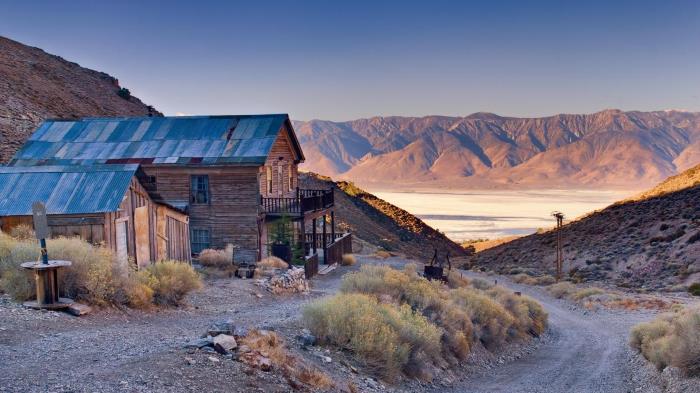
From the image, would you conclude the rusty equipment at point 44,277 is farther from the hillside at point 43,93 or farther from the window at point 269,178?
the hillside at point 43,93

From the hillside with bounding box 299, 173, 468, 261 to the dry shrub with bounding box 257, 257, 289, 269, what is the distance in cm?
2573

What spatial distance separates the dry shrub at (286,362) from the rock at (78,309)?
3281mm

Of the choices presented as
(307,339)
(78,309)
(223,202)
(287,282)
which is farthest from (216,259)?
(307,339)

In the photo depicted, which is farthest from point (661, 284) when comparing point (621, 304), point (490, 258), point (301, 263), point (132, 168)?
point (132, 168)

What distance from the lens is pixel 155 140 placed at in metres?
23.8

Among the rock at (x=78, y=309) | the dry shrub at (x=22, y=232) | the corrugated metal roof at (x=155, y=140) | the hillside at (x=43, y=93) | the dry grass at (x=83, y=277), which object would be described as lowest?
the rock at (x=78, y=309)

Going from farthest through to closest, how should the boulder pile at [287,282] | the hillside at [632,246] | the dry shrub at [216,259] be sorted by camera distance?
1. the hillside at [632,246]
2. the dry shrub at [216,259]
3. the boulder pile at [287,282]

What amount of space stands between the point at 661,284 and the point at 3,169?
28.9 metres

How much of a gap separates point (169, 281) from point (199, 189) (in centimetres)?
957

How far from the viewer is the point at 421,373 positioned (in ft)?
39.1

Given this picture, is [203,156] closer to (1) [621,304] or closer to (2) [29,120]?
(1) [621,304]

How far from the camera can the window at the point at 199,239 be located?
76.1 ft

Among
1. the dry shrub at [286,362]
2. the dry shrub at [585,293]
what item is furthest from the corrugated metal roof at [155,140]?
the dry shrub at [585,293]

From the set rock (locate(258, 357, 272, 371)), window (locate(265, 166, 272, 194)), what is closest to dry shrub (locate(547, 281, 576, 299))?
window (locate(265, 166, 272, 194))
